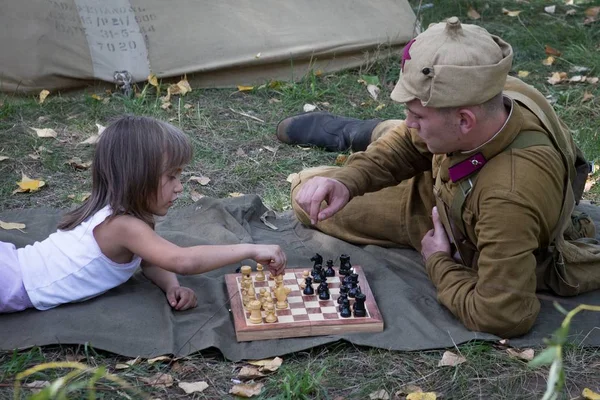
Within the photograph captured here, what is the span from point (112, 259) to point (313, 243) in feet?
3.60

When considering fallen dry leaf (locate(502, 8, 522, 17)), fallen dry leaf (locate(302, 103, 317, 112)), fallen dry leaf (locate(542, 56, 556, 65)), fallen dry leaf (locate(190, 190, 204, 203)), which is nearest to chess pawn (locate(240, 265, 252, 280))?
fallen dry leaf (locate(190, 190, 204, 203))

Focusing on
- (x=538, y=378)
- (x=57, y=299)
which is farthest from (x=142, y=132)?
(x=538, y=378)

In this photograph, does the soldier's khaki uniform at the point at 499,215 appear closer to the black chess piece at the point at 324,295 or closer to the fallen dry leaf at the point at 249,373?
the black chess piece at the point at 324,295

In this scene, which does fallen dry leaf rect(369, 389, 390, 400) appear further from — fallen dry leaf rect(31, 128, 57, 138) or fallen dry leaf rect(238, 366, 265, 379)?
fallen dry leaf rect(31, 128, 57, 138)

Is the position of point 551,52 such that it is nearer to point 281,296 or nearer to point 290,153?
point 290,153

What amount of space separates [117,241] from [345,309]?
90cm

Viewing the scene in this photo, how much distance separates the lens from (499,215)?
124 inches

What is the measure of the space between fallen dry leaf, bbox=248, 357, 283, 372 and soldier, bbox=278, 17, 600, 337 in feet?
2.20

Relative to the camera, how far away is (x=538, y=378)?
311 cm

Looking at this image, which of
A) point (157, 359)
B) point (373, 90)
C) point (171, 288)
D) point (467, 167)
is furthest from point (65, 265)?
point (373, 90)

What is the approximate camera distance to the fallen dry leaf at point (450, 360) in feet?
10.4

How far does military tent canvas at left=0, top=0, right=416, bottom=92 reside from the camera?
5.86 m

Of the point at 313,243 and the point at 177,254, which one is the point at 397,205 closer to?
the point at 313,243

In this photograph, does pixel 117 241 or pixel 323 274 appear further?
pixel 323 274
